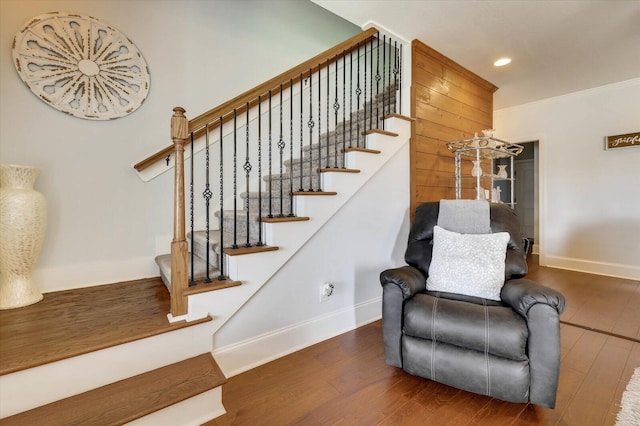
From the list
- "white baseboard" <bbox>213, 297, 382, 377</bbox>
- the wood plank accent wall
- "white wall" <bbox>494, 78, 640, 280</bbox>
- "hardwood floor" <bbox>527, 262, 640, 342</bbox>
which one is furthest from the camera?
"white wall" <bbox>494, 78, 640, 280</bbox>

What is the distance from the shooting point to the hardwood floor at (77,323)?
1.23 m

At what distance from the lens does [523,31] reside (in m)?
2.48

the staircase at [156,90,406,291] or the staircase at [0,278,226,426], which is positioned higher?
the staircase at [156,90,406,291]

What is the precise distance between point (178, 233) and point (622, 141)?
5233mm

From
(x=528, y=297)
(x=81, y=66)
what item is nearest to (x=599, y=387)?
(x=528, y=297)

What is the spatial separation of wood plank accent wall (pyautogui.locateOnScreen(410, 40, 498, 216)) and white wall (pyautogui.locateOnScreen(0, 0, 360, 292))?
65.4 inches

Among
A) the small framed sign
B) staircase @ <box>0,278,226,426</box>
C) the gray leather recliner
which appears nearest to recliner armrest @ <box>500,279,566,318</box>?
the gray leather recliner

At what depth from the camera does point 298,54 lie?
10.5ft

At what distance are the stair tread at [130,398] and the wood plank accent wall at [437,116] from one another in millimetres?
2245

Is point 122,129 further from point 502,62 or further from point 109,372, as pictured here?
point 502,62

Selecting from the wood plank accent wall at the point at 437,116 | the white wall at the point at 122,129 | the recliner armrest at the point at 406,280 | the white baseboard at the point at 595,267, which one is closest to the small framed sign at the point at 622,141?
the white baseboard at the point at 595,267

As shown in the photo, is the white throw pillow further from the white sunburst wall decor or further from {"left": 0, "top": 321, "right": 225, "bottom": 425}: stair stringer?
the white sunburst wall decor

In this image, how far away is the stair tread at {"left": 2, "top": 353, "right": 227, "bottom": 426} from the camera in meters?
1.12

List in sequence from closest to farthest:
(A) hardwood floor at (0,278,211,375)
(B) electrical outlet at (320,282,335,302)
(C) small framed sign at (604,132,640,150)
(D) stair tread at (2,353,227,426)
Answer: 1. (D) stair tread at (2,353,227,426)
2. (A) hardwood floor at (0,278,211,375)
3. (B) electrical outlet at (320,282,335,302)
4. (C) small framed sign at (604,132,640,150)
